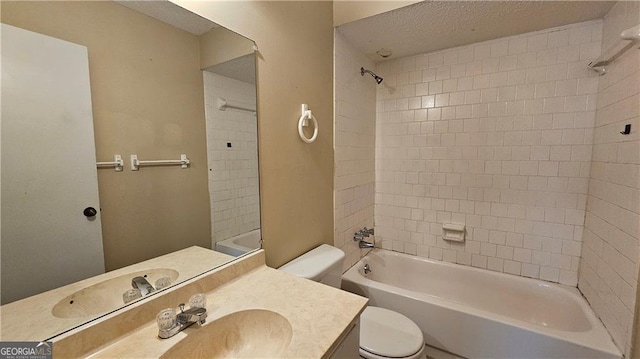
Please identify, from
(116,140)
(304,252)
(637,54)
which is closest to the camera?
(116,140)

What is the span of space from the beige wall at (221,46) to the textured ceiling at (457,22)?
0.96m

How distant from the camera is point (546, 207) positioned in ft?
6.39

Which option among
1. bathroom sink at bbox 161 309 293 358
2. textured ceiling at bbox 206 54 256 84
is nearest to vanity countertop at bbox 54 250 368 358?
bathroom sink at bbox 161 309 293 358

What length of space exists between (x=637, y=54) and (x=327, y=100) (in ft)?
5.38

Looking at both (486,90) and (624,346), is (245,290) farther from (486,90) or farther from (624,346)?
(486,90)

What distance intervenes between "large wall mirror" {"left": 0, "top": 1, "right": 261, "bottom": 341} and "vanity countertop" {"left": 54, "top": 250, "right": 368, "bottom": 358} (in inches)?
2.3

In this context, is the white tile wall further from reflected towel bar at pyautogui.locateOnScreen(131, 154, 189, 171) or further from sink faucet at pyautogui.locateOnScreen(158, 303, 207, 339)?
sink faucet at pyautogui.locateOnScreen(158, 303, 207, 339)

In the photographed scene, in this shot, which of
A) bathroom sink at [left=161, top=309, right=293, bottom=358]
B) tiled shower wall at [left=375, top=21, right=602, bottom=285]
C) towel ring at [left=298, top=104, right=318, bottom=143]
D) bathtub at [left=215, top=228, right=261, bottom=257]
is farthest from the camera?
tiled shower wall at [left=375, top=21, right=602, bottom=285]

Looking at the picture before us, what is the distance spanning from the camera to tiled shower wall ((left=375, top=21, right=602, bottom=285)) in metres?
1.84

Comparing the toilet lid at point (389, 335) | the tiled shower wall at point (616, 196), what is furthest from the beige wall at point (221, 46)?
the tiled shower wall at point (616, 196)

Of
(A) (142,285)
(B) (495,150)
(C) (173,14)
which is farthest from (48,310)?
(B) (495,150)

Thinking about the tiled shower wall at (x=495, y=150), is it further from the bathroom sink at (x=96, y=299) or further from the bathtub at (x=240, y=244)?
the bathroom sink at (x=96, y=299)

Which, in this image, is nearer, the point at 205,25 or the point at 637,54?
the point at 205,25

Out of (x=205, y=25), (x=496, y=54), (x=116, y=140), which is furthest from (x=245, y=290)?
(x=496, y=54)
